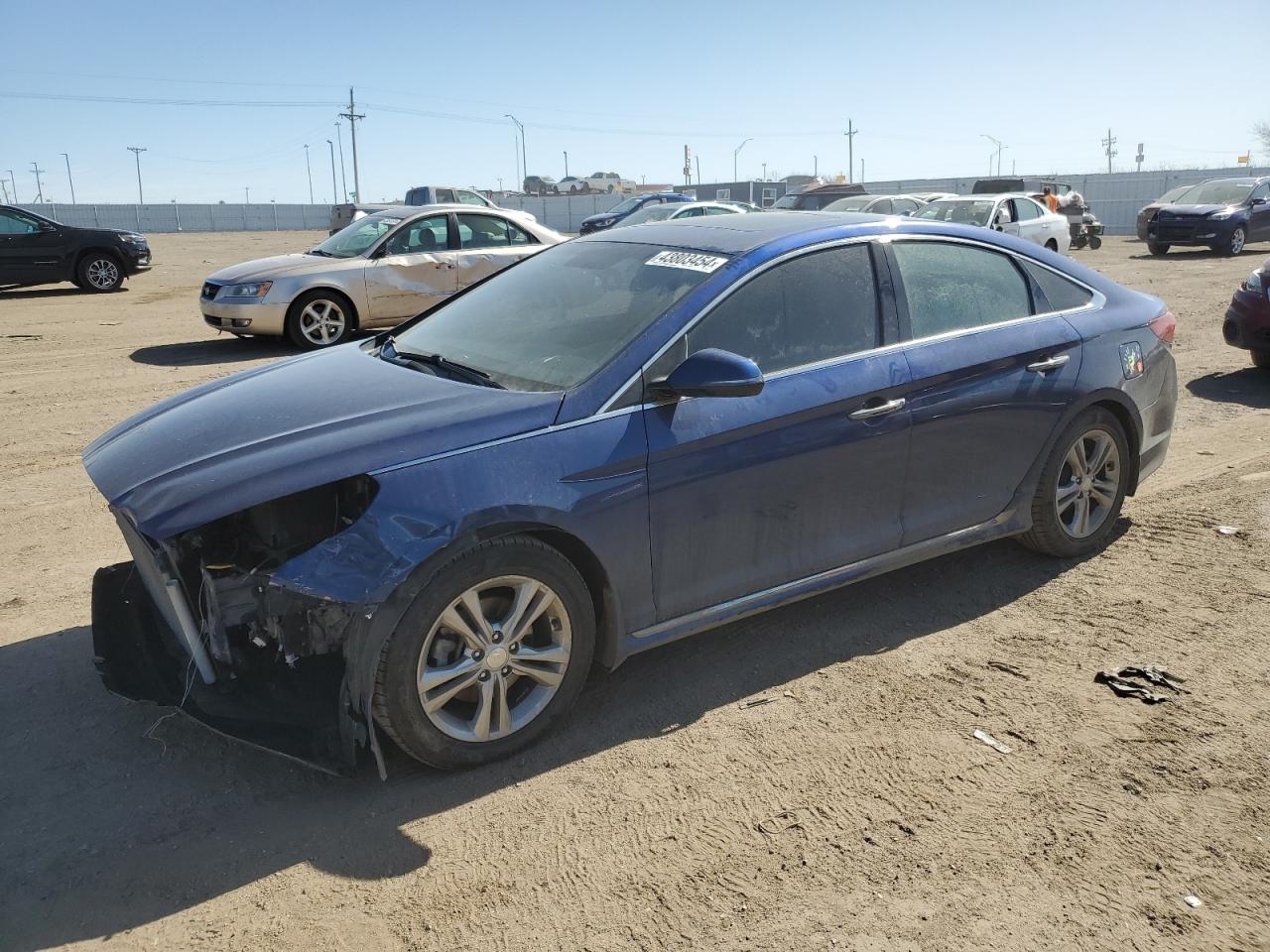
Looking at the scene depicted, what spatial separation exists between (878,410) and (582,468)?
4.34 ft

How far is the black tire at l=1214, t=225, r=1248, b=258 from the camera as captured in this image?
23344mm

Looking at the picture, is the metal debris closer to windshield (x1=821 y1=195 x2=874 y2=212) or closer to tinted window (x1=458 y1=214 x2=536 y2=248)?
tinted window (x1=458 y1=214 x2=536 y2=248)

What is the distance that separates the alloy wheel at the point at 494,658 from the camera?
3203 millimetres

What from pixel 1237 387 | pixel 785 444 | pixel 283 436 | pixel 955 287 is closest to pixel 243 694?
pixel 283 436

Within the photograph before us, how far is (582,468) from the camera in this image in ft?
11.1

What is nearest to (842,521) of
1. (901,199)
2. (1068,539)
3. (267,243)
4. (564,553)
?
(564,553)

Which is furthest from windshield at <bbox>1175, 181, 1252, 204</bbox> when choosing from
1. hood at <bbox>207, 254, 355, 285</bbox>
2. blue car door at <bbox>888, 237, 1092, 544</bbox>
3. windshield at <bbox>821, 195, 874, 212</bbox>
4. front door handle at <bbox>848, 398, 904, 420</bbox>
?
front door handle at <bbox>848, 398, 904, 420</bbox>

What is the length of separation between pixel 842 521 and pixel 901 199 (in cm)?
2240

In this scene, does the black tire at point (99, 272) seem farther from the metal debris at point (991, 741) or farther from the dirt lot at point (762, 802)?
the metal debris at point (991, 741)

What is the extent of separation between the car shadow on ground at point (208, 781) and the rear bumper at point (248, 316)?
749cm

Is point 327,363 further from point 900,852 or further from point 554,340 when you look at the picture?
point 900,852

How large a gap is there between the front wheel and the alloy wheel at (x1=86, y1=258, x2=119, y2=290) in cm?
2327

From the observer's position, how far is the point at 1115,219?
131 feet

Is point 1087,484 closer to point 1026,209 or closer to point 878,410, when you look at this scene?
point 878,410
